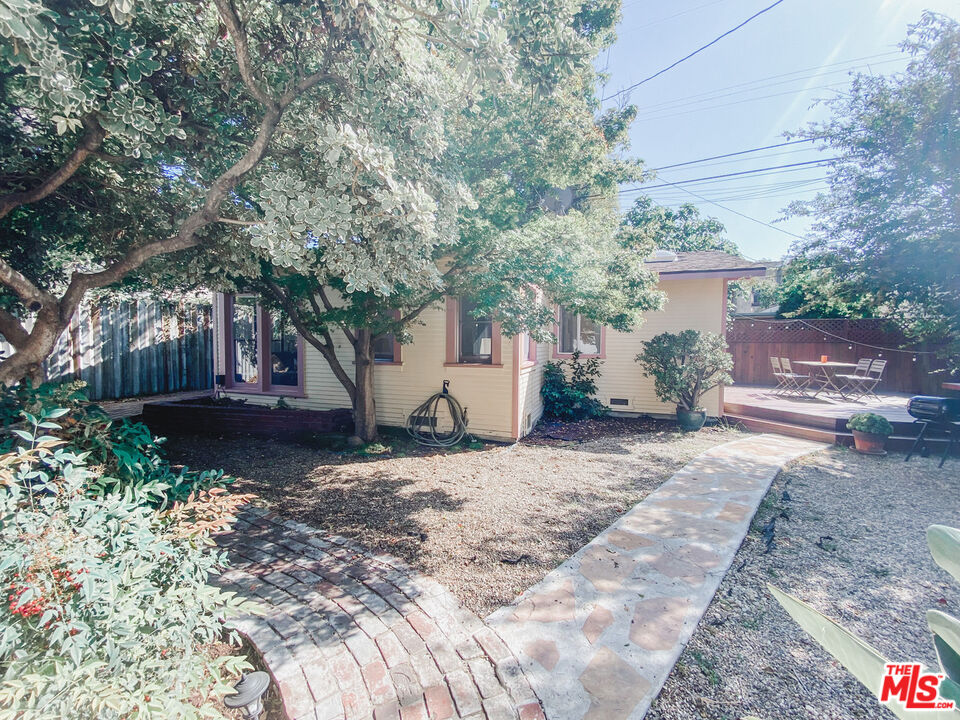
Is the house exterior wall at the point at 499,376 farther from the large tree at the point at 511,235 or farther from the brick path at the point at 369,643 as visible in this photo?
the brick path at the point at 369,643

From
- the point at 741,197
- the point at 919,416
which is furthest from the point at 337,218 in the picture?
the point at 741,197

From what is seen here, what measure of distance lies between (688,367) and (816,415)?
2685 mm

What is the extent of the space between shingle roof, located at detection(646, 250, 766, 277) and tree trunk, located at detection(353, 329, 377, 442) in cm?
625

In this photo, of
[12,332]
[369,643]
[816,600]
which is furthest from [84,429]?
[816,600]

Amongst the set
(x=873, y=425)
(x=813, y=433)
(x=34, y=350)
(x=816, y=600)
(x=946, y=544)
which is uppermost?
(x=34, y=350)

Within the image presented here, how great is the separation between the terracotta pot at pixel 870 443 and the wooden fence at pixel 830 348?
6716mm

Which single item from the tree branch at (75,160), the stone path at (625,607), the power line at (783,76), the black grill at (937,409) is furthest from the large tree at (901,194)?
the tree branch at (75,160)

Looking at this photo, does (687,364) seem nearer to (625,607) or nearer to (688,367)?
(688,367)

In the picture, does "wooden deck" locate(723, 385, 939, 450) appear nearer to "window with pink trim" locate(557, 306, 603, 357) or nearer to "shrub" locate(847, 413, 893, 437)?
"shrub" locate(847, 413, 893, 437)

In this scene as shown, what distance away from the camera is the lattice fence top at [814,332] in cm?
1353

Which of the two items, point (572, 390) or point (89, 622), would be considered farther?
point (572, 390)

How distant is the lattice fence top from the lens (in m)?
13.5

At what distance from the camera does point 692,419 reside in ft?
29.2

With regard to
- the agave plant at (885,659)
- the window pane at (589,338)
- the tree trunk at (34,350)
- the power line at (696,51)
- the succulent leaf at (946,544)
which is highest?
the power line at (696,51)
